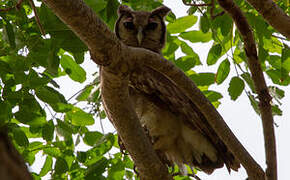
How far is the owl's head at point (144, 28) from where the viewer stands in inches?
107

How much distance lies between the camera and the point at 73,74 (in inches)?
85.3

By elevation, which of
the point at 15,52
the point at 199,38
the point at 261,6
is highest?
the point at 261,6

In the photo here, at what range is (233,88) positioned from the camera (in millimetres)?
2021

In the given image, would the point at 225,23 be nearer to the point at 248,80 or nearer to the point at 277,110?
the point at 248,80

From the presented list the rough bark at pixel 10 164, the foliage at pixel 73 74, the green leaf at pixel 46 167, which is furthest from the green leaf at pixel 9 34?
the rough bark at pixel 10 164

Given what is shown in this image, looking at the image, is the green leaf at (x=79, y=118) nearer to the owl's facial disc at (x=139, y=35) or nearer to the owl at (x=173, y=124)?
the owl at (x=173, y=124)

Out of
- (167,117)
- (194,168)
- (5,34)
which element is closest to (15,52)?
(5,34)

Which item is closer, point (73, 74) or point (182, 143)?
point (73, 74)

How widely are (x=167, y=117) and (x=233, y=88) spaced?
0.51 m

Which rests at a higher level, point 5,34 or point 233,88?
point 5,34

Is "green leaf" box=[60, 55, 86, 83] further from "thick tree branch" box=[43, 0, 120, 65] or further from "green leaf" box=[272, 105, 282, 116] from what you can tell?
"green leaf" box=[272, 105, 282, 116]

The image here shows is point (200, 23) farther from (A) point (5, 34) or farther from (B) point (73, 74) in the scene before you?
(A) point (5, 34)

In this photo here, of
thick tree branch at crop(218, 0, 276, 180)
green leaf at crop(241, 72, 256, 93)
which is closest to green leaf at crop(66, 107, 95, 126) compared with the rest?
green leaf at crop(241, 72, 256, 93)

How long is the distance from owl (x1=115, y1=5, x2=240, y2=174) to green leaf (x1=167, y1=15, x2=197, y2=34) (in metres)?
0.24
